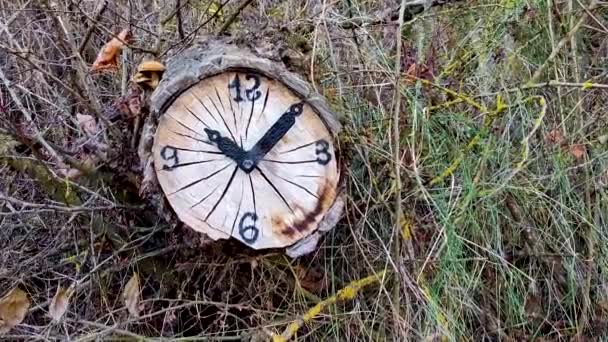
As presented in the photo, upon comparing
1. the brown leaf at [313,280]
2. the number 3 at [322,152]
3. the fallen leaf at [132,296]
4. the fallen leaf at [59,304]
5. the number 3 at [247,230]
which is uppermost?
the number 3 at [322,152]

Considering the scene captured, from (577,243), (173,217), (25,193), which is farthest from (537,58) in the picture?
(25,193)

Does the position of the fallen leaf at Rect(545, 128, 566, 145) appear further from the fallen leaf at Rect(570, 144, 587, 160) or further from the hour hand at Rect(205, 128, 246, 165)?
the hour hand at Rect(205, 128, 246, 165)

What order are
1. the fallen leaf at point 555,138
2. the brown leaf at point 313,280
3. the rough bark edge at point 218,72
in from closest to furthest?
the rough bark edge at point 218,72
the brown leaf at point 313,280
the fallen leaf at point 555,138

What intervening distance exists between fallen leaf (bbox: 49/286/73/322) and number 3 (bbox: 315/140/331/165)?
2.56ft

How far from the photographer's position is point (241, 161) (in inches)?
71.1

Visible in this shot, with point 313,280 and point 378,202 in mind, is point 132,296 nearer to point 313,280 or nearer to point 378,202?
point 313,280

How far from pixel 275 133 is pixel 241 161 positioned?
4.2 inches

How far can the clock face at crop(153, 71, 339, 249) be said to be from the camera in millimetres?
1802

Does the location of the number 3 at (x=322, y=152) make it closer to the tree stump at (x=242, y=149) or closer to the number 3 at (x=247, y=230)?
the tree stump at (x=242, y=149)

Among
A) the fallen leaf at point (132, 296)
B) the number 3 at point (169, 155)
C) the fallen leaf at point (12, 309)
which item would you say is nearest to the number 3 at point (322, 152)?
the number 3 at point (169, 155)

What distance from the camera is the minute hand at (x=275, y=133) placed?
1814 millimetres

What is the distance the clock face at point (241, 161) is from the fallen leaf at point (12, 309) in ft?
1.87

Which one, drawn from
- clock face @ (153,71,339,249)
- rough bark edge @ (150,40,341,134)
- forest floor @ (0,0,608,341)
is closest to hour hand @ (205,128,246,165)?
clock face @ (153,71,339,249)

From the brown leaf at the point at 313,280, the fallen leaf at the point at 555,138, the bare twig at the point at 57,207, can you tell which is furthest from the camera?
the fallen leaf at the point at 555,138
